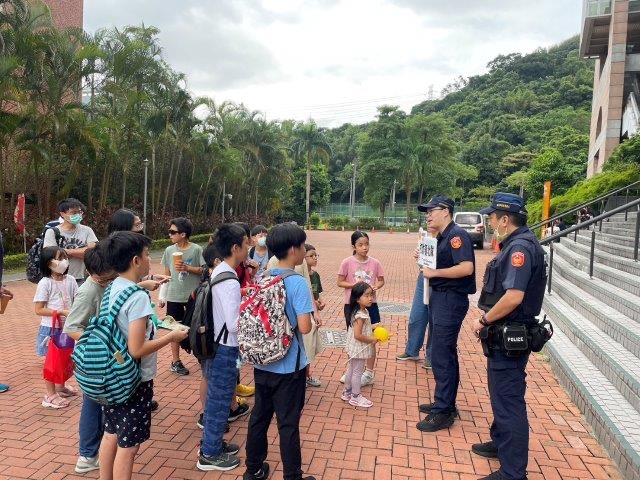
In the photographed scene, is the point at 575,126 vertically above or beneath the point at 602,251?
above

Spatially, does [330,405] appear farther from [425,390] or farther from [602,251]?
[602,251]

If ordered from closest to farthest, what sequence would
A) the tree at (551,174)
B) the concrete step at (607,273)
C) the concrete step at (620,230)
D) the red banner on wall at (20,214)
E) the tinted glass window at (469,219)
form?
the concrete step at (607,273) < the concrete step at (620,230) < the red banner on wall at (20,214) < the tinted glass window at (469,219) < the tree at (551,174)

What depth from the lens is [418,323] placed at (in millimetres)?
5422

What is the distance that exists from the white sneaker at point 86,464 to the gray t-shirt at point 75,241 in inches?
81.8

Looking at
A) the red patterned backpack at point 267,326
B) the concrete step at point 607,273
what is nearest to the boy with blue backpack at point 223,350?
the red patterned backpack at point 267,326

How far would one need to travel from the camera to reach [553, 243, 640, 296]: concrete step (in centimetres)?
578

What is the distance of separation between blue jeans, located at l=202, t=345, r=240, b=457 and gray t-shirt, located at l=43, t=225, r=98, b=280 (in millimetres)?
2280

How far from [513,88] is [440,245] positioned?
269ft

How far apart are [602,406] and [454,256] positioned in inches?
63.8

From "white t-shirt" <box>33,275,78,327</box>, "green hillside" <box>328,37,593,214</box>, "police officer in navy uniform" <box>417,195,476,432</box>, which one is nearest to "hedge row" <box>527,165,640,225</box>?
"green hillside" <box>328,37,593,214</box>

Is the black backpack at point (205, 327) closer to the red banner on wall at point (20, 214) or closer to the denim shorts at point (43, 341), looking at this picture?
the denim shorts at point (43, 341)

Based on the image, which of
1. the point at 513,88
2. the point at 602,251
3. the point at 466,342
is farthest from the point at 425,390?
the point at 513,88

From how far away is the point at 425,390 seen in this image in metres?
4.72

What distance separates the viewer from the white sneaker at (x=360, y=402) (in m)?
4.26
